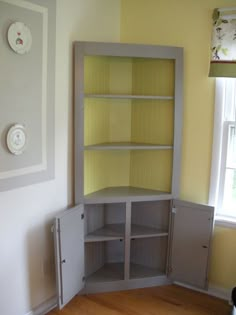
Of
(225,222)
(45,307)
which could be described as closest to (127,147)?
(225,222)

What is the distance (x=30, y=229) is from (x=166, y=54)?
1.64 metres

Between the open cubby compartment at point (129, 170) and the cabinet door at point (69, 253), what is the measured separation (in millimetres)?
320

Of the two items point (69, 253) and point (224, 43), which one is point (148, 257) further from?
point (224, 43)

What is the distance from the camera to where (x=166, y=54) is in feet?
8.66

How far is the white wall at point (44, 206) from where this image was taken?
7.18 feet

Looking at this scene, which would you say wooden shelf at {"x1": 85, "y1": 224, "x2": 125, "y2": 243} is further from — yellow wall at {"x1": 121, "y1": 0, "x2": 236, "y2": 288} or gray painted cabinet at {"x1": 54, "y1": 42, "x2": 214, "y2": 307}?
yellow wall at {"x1": 121, "y1": 0, "x2": 236, "y2": 288}

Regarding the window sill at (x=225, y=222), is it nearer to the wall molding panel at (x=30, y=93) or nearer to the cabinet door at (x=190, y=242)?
the cabinet door at (x=190, y=242)

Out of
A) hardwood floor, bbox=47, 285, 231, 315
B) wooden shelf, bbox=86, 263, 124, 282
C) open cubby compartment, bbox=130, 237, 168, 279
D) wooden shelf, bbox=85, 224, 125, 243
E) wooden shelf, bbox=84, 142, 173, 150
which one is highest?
wooden shelf, bbox=84, 142, 173, 150

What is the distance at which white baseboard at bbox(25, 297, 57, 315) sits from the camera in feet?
8.05

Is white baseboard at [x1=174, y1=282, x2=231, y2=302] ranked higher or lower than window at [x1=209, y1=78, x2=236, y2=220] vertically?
lower

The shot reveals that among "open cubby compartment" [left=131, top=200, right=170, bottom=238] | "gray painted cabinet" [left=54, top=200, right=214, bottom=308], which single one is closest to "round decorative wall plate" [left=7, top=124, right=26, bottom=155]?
"gray painted cabinet" [left=54, top=200, right=214, bottom=308]

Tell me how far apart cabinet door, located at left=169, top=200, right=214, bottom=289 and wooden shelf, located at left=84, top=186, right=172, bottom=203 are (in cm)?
16

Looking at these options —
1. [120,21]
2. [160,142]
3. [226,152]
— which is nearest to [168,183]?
[160,142]

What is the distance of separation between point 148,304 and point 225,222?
88 cm
